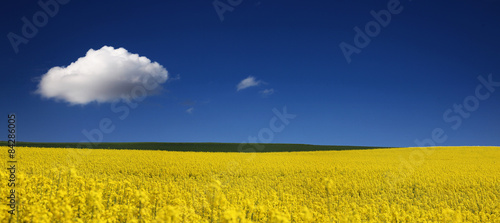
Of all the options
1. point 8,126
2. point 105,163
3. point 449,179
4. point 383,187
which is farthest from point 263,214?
point 105,163

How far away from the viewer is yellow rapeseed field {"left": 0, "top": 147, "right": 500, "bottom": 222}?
853 centimetres

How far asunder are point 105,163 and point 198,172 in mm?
7545

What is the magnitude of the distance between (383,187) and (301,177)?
4.96 metres

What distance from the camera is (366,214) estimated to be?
10.8 meters

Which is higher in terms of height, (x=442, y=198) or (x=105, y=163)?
(x=105, y=163)

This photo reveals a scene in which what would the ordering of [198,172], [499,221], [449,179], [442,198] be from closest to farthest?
[499,221], [442,198], [449,179], [198,172]

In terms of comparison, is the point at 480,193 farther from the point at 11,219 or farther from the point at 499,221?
the point at 11,219

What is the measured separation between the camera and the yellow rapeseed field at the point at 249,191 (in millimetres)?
8531

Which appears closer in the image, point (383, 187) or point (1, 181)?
point (1, 181)

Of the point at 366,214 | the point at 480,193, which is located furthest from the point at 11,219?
the point at 480,193

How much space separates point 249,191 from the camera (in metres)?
15.0

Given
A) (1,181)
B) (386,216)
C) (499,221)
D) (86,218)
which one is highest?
(1,181)

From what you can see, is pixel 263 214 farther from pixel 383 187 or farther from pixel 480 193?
pixel 480 193

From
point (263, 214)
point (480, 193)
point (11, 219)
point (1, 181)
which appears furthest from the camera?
point (480, 193)
